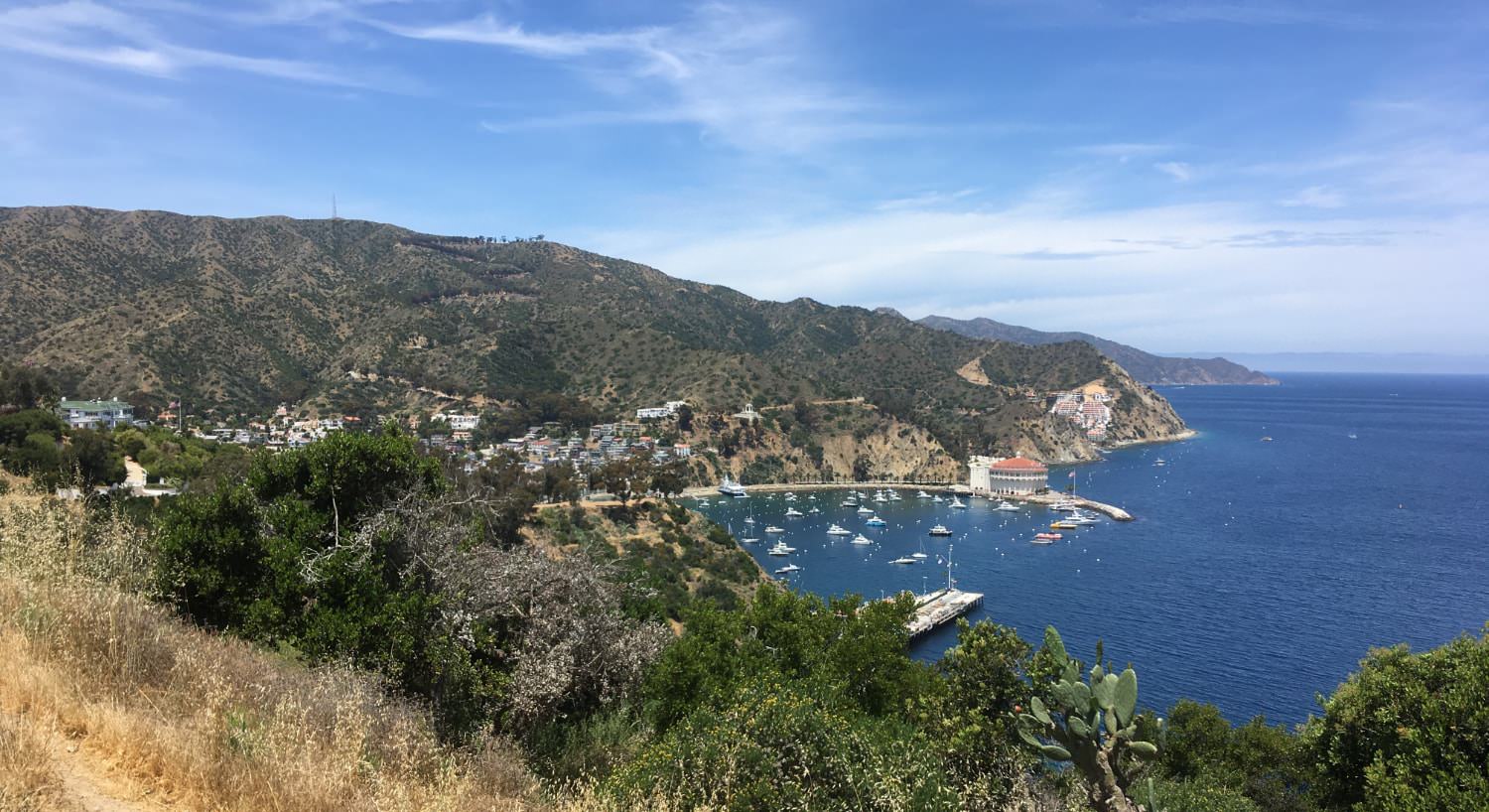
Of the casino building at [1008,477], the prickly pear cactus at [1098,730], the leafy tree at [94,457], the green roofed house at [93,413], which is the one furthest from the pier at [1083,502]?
the green roofed house at [93,413]

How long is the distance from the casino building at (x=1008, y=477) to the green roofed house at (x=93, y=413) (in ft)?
215

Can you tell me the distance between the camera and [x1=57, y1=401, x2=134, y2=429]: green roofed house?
1601 inches

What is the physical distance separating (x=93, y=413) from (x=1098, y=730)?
52176 millimetres

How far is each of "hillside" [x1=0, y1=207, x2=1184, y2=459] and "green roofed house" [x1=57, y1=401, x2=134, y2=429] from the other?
7.73 metres

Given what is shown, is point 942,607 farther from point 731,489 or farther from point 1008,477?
point 1008,477

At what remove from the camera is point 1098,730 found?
7.09 meters

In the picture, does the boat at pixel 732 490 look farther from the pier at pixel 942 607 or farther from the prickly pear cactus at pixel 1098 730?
the prickly pear cactus at pixel 1098 730

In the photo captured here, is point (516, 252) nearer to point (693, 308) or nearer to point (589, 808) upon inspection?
point (693, 308)

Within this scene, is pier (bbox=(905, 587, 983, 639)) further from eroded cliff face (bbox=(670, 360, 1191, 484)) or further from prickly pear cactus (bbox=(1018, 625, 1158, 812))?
eroded cliff face (bbox=(670, 360, 1191, 484))

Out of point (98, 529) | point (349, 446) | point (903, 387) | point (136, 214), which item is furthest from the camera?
point (903, 387)

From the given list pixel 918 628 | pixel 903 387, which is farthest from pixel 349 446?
pixel 903 387

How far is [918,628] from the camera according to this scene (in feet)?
122

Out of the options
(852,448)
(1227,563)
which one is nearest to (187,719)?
(1227,563)

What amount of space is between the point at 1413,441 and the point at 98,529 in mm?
128546
